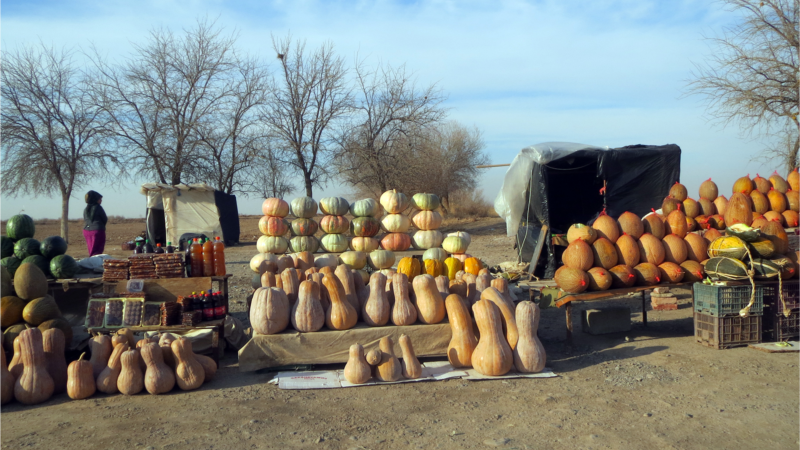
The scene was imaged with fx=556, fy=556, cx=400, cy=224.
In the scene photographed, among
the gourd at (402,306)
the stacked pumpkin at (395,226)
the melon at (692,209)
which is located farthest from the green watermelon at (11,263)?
the melon at (692,209)

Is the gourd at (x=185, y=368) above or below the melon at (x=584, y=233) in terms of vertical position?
below

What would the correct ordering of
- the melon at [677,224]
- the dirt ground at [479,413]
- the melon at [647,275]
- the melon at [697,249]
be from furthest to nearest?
the melon at [677,224] < the melon at [697,249] < the melon at [647,275] < the dirt ground at [479,413]

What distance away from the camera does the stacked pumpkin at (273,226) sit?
11102 millimetres

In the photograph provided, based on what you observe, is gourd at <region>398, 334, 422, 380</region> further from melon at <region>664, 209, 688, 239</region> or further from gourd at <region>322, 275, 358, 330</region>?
melon at <region>664, 209, 688, 239</region>

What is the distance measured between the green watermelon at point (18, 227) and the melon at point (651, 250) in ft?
25.7

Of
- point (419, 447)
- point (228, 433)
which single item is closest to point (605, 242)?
point (419, 447)

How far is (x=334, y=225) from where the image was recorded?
11.3 metres

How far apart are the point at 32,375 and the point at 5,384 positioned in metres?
0.24

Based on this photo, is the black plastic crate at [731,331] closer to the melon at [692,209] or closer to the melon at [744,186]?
the melon at [692,209]

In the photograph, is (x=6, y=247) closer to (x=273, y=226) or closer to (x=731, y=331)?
(x=273, y=226)

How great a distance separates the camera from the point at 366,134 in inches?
968

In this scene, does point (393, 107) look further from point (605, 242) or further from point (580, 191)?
point (605, 242)

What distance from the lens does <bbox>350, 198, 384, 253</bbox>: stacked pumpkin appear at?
11.0 meters

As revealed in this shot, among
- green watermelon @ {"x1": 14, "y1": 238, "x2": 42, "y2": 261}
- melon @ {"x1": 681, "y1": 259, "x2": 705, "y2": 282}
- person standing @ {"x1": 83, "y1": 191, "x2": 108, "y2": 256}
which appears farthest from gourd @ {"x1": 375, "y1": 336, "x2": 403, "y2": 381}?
person standing @ {"x1": 83, "y1": 191, "x2": 108, "y2": 256}
